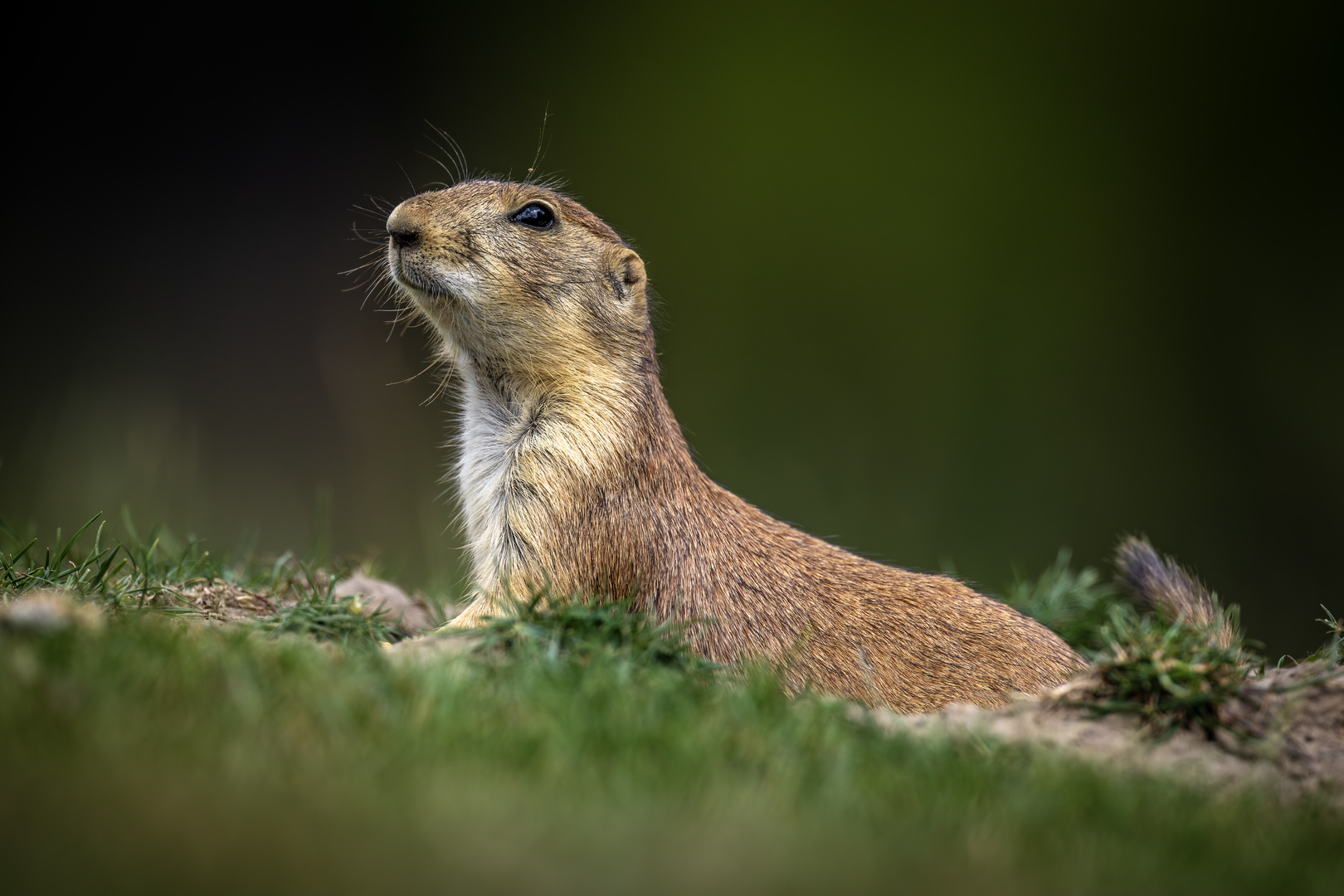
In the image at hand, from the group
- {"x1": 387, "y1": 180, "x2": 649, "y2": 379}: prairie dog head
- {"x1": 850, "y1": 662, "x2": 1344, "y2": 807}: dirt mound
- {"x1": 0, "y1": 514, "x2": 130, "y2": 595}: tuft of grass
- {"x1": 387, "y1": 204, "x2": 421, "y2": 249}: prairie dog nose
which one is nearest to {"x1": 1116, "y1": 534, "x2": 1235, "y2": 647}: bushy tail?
{"x1": 850, "y1": 662, "x2": 1344, "y2": 807}: dirt mound

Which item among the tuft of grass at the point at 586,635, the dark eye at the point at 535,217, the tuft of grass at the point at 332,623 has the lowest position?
the tuft of grass at the point at 332,623

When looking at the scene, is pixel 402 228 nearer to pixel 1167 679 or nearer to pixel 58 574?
pixel 58 574

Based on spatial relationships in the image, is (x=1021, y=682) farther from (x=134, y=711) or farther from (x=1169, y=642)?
(x=134, y=711)

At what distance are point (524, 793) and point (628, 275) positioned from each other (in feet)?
12.3

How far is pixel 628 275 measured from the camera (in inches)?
234

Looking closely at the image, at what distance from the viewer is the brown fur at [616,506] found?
506 centimetres

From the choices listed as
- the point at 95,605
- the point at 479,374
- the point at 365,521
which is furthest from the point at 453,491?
the point at 365,521

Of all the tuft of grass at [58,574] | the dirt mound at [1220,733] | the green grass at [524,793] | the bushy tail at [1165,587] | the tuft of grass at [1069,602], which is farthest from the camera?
the tuft of grass at [1069,602]

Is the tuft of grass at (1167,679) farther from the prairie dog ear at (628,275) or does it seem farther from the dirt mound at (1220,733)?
the prairie dog ear at (628,275)

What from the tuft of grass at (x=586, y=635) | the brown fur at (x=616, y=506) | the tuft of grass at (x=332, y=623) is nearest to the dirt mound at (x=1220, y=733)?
the tuft of grass at (x=586, y=635)

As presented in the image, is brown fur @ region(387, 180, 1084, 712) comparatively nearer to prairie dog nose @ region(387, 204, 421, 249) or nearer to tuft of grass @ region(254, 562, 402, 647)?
prairie dog nose @ region(387, 204, 421, 249)

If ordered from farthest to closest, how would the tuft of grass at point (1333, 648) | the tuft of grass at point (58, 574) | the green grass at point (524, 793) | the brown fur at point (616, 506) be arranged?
the brown fur at point (616, 506)
the tuft of grass at point (58, 574)
the tuft of grass at point (1333, 648)
the green grass at point (524, 793)

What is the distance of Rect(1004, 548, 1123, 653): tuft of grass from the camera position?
647 cm

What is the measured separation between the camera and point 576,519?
509cm
